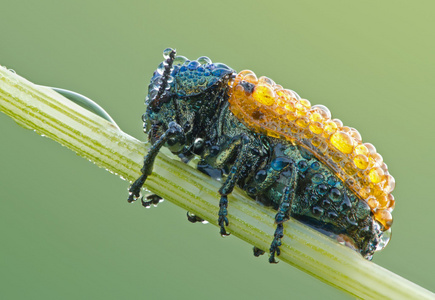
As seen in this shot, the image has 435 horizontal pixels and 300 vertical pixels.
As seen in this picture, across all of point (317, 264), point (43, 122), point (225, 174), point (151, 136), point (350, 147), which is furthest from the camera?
point (151, 136)

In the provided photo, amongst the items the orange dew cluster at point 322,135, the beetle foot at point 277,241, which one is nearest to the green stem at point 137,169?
the beetle foot at point 277,241

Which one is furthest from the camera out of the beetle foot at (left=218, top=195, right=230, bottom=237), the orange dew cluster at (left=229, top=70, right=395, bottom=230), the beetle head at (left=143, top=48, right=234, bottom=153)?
the beetle head at (left=143, top=48, right=234, bottom=153)

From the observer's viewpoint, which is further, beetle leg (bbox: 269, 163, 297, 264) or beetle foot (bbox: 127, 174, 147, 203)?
beetle foot (bbox: 127, 174, 147, 203)

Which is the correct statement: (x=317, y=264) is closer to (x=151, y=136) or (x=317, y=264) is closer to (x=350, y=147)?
(x=350, y=147)

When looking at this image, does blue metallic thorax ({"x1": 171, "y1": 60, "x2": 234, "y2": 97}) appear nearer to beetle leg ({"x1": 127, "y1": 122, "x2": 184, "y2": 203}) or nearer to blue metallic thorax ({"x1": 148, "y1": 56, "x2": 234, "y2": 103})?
blue metallic thorax ({"x1": 148, "y1": 56, "x2": 234, "y2": 103})

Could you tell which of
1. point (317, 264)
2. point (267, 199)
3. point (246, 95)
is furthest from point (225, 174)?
point (317, 264)

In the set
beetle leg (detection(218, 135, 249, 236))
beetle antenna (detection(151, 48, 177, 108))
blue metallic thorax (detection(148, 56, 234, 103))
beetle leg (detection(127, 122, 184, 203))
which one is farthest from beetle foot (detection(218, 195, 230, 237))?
beetle antenna (detection(151, 48, 177, 108))

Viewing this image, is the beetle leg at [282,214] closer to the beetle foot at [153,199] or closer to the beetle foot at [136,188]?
the beetle foot at [136,188]
